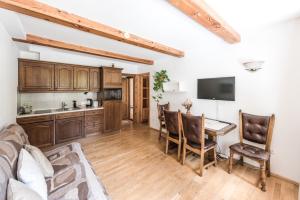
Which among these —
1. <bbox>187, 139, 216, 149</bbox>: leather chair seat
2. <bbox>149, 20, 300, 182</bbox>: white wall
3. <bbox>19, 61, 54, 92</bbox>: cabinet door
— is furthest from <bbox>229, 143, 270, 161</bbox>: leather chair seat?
<bbox>19, 61, 54, 92</bbox>: cabinet door

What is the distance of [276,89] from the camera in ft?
7.27

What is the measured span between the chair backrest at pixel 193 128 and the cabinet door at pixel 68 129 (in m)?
2.72

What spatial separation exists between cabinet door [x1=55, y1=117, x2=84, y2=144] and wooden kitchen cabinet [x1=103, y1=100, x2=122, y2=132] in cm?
69

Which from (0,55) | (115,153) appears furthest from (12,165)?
(115,153)

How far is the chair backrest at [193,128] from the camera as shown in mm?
2221

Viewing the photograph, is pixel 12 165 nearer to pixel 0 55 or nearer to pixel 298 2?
pixel 0 55

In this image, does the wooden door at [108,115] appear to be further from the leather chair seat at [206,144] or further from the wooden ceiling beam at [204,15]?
the wooden ceiling beam at [204,15]

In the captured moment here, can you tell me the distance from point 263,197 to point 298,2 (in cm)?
243

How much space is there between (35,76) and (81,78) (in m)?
0.99

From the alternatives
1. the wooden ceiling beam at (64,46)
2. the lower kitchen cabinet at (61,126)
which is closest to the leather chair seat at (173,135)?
the lower kitchen cabinet at (61,126)

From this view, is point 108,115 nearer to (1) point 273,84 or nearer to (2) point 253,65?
(2) point 253,65

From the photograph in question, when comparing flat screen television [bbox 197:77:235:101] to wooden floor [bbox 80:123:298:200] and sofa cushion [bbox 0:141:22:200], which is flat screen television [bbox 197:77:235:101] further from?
sofa cushion [bbox 0:141:22:200]

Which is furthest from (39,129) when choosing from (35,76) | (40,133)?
(35,76)

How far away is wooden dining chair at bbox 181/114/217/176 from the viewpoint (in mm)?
2229
